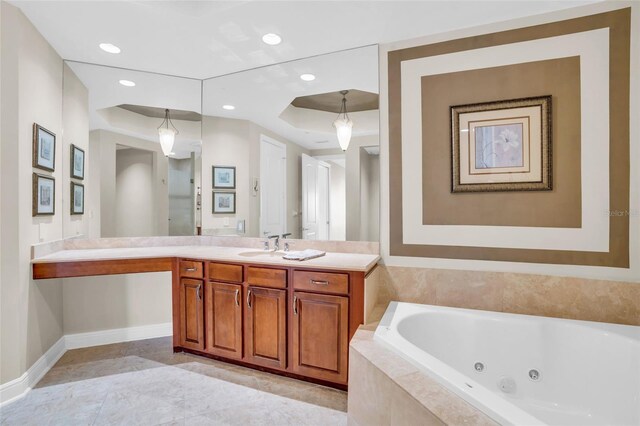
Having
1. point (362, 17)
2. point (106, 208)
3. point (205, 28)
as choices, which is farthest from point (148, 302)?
point (362, 17)

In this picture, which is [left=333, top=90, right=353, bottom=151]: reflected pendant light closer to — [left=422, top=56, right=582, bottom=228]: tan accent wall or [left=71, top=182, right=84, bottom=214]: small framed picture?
[left=422, top=56, right=582, bottom=228]: tan accent wall

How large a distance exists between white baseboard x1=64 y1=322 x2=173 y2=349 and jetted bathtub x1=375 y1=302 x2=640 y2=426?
7.42ft

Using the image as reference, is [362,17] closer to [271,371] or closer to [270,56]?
[270,56]

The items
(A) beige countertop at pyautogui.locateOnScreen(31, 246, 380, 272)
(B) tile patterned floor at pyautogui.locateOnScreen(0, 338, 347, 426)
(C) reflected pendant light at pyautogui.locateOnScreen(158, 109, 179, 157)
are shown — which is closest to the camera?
(B) tile patterned floor at pyautogui.locateOnScreen(0, 338, 347, 426)

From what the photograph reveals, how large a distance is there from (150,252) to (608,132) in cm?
341

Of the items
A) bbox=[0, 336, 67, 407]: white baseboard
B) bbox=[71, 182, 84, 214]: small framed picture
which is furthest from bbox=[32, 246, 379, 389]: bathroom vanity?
bbox=[0, 336, 67, 407]: white baseboard

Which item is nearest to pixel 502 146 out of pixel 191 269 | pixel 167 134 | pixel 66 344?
pixel 191 269

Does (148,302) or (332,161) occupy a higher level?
(332,161)

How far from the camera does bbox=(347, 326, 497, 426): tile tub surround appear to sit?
3.54ft

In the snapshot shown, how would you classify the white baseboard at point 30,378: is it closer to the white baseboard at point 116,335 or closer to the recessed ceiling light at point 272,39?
the white baseboard at point 116,335

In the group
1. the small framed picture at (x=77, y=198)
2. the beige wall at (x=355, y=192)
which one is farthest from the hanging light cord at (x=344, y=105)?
the small framed picture at (x=77, y=198)

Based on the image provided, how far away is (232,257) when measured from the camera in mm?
2352

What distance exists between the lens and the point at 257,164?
113 inches

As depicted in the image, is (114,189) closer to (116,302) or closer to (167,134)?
(167,134)
